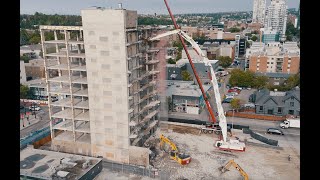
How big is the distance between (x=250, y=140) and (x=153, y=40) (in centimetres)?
1140

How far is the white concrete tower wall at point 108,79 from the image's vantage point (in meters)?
17.4

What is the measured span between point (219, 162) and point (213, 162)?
0.42 m

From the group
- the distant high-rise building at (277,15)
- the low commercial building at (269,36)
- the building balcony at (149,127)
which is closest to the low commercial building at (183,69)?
the building balcony at (149,127)

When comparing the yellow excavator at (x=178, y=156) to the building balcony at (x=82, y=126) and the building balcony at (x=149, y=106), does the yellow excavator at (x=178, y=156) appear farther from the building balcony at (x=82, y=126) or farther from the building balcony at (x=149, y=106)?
the building balcony at (x=82, y=126)

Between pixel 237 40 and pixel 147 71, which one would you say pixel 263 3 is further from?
pixel 147 71

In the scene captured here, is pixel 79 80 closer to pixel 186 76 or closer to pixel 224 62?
pixel 186 76

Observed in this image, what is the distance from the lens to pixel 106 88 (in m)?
18.4

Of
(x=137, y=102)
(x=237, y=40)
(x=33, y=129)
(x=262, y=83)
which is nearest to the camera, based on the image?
(x=137, y=102)

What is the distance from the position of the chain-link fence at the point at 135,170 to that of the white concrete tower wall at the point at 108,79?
78cm

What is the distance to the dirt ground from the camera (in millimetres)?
17828

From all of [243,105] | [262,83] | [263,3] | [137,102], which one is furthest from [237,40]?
[263,3]

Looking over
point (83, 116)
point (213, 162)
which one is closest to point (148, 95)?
point (83, 116)

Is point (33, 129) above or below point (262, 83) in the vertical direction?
below

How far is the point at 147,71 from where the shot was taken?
2234 cm
